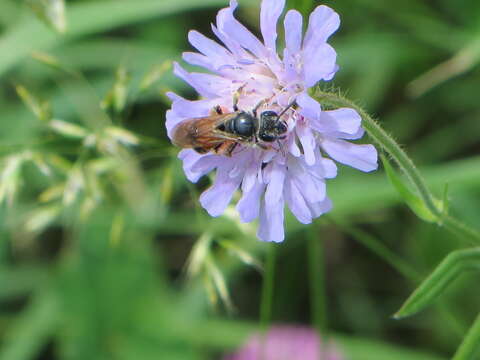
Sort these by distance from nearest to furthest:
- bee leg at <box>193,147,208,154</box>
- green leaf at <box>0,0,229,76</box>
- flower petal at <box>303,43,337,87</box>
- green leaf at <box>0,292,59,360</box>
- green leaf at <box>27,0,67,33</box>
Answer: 1. flower petal at <box>303,43,337,87</box>
2. bee leg at <box>193,147,208,154</box>
3. green leaf at <box>27,0,67,33</box>
4. green leaf at <box>0,0,229,76</box>
5. green leaf at <box>0,292,59,360</box>

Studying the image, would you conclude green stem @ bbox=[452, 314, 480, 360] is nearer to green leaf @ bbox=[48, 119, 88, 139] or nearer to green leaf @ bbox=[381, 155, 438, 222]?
green leaf @ bbox=[381, 155, 438, 222]

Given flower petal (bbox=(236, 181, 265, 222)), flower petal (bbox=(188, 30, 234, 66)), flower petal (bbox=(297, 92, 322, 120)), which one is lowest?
flower petal (bbox=(236, 181, 265, 222))

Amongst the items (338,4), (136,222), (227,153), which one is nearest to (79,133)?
(227,153)

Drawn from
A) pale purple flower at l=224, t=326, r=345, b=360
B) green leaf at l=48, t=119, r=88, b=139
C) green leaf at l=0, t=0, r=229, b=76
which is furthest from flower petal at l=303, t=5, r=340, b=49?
pale purple flower at l=224, t=326, r=345, b=360

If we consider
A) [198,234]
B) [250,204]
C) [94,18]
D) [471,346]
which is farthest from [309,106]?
[198,234]

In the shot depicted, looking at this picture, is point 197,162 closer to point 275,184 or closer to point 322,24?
point 275,184

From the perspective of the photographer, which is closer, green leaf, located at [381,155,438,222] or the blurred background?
green leaf, located at [381,155,438,222]

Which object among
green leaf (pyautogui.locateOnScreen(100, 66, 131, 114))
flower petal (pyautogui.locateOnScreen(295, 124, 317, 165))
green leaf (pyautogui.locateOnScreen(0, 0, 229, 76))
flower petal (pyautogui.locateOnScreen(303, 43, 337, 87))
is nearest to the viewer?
flower petal (pyautogui.locateOnScreen(303, 43, 337, 87))

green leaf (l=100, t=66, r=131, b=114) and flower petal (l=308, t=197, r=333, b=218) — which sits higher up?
green leaf (l=100, t=66, r=131, b=114)

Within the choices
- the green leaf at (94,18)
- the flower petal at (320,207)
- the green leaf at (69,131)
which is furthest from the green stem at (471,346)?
the green leaf at (94,18)

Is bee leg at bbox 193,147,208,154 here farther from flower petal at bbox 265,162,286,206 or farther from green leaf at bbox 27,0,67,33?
green leaf at bbox 27,0,67,33
